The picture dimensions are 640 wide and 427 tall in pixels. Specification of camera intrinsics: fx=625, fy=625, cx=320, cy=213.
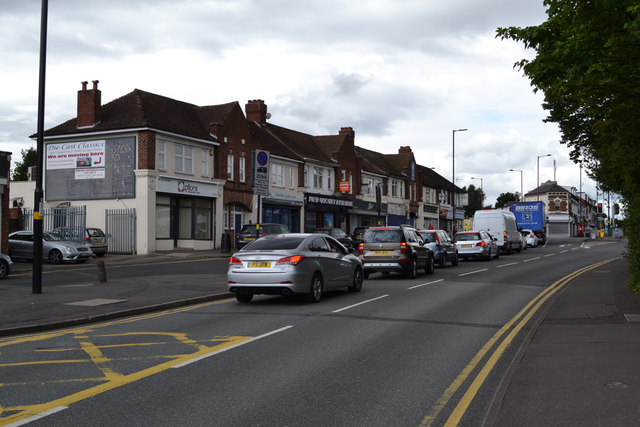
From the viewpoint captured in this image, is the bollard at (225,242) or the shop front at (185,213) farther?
the bollard at (225,242)

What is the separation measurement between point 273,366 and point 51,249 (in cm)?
2276

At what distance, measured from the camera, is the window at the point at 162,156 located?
35.3 m

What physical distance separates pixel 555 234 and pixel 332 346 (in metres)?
110

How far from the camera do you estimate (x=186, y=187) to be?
1457 inches

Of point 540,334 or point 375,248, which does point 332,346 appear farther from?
point 375,248

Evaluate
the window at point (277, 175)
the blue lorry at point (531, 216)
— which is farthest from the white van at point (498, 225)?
the blue lorry at point (531, 216)

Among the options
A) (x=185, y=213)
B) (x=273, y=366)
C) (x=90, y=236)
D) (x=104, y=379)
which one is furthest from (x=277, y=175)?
(x=104, y=379)

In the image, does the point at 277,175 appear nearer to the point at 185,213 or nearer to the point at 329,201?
the point at 329,201

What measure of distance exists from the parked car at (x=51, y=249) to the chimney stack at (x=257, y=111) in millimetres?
23454

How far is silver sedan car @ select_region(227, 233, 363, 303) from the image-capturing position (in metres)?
13.5

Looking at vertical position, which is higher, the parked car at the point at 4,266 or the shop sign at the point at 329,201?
the shop sign at the point at 329,201

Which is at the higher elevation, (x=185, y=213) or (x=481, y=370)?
(x=185, y=213)

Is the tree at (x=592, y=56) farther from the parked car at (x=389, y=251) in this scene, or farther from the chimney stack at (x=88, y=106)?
the chimney stack at (x=88, y=106)

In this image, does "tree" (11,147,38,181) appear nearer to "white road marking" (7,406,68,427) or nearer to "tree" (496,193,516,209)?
"white road marking" (7,406,68,427)
